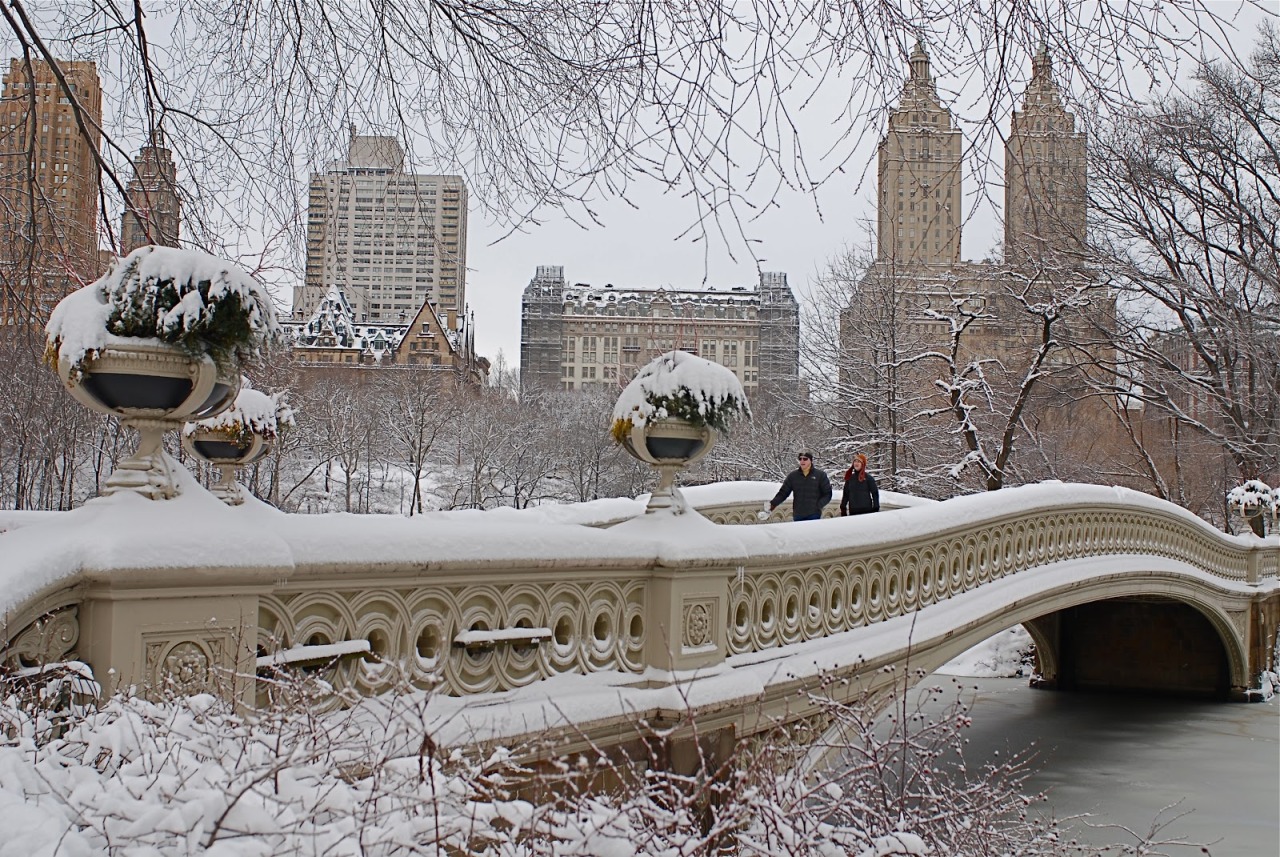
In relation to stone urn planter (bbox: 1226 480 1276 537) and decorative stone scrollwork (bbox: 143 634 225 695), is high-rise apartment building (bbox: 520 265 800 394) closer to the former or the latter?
stone urn planter (bbox: 1226 480 1276 537)

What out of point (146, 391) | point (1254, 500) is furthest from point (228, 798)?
point (1254, 500)

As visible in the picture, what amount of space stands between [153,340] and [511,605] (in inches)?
75.5

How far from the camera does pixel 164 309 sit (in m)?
3.62

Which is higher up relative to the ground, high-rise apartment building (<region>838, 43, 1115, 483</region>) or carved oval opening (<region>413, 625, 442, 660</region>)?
high-rise apartment building (<region>838, 43, 1115, 483</region>)

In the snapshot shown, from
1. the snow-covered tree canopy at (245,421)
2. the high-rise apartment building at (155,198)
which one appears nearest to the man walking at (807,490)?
the snow-covered tree canopy at (245,421)

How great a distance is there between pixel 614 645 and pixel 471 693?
0.97 metres

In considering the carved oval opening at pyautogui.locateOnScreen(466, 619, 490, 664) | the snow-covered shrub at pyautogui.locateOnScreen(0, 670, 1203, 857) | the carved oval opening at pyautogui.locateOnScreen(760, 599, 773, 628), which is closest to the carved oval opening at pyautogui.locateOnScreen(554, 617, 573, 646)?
the carved oval opening at pyautogui.locateOnScreen(466, 619, 490, 664)

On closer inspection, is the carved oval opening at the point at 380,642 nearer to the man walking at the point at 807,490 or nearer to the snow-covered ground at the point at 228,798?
the snow-covered ground at the point at 228,798

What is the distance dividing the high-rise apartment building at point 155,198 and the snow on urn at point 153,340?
9.16ft

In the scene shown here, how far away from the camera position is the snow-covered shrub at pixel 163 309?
3.59 meters

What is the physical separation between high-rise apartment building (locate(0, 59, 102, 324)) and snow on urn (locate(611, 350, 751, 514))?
3310mm

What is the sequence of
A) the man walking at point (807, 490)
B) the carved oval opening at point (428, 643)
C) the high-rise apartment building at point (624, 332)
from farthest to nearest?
the high-rise apartment building at point (624, 332)
the man walking at point (807, 490)
the carved oval opening at point (428, 643)

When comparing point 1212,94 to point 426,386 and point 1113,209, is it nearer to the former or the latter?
point 1113,209

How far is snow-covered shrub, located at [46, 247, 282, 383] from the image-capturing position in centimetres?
359
